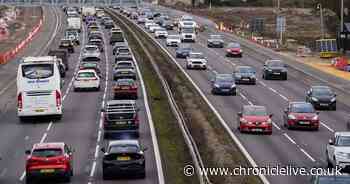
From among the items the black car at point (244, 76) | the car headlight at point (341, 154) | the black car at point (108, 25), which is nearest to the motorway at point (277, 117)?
the black car at point (244, 76)

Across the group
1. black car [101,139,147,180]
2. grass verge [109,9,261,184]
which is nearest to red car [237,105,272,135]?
grass verge [109,9,261,184]

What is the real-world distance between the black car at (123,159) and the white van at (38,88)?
17.5 m

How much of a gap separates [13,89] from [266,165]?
37.4m

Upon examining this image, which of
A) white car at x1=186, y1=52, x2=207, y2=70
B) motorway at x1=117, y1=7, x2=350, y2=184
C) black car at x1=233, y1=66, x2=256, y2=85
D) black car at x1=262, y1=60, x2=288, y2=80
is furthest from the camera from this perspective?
white car at x1=186, y1=52, x2=207, y2=70

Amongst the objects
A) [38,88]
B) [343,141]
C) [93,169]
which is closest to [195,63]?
[38,88]

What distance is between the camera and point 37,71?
48.7 meters

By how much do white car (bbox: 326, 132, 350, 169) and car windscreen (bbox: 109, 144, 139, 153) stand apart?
7.17 meters

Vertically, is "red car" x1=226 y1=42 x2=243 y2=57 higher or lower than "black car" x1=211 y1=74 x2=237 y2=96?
lower

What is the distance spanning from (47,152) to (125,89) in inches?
1124

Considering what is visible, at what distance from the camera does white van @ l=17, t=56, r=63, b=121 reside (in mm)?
48750

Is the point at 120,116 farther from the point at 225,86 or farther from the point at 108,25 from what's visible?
the point at 108,25

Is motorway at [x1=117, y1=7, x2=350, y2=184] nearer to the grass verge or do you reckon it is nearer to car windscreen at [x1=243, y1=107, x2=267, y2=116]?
the grass verge

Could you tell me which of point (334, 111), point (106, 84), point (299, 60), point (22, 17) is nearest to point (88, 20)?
point (22, 17)

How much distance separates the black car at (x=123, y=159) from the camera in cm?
3169
